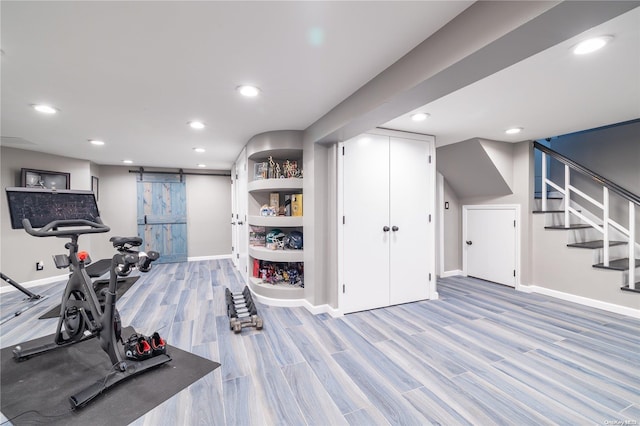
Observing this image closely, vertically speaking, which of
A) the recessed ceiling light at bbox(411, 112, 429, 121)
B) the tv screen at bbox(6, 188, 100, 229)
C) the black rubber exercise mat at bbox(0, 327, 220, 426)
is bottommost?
the black rubber exercise mat at bbox(0, 327, 220, 426)

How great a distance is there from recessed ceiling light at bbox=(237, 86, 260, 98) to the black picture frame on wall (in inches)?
164

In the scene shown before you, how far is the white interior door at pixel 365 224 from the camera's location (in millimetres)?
2944

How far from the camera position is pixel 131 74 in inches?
71.9

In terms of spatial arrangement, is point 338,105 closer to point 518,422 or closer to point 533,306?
point 518,422

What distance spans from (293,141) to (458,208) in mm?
3288

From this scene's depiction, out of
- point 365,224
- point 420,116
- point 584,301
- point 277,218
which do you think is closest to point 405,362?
point 365,224

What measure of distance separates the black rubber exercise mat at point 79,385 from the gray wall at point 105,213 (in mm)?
2523

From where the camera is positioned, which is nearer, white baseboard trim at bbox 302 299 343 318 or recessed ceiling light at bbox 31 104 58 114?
recessed ceiling light at bbox 31 104 58 114

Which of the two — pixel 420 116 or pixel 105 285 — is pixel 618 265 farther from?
pixel 105 285

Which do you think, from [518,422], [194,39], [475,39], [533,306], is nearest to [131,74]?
[194,39]

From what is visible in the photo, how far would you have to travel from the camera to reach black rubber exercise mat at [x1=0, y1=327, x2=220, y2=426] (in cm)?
151

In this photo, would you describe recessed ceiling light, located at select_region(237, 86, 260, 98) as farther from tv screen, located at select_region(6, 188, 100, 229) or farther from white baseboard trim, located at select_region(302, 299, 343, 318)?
white baseboard trim, located at select_region(302, 299, 343, 318)

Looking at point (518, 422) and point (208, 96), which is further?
point (208, 96)

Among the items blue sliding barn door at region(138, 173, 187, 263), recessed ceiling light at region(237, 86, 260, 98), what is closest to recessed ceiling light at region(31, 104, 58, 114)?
recessed ceiling light at region(237, 86, 260, 98)
